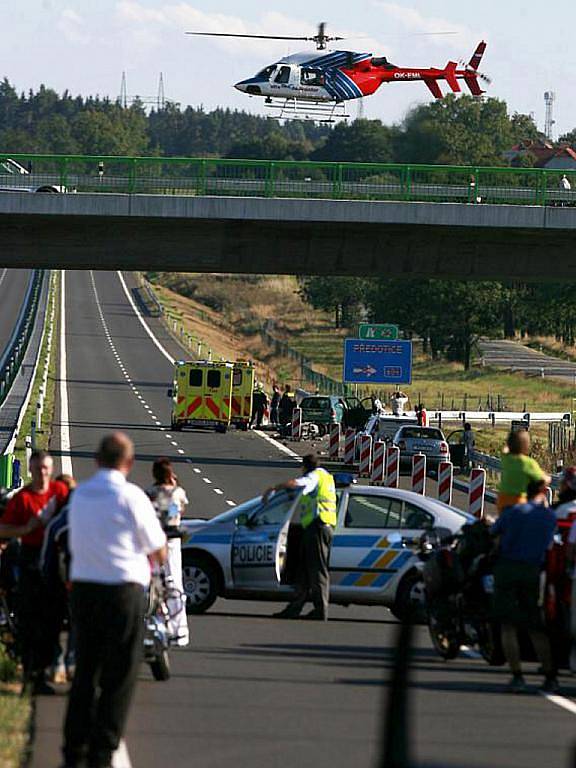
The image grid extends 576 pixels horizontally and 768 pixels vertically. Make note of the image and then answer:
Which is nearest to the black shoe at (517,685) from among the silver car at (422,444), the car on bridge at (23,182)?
the car on bridge at (23,182)

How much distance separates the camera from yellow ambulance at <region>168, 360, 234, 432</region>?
5744cm

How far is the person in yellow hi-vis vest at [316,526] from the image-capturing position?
58.2ft

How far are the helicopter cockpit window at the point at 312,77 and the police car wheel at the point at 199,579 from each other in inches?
1952

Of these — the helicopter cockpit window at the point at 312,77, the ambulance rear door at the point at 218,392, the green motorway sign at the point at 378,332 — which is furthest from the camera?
the helicopter cockpit window at the point at 312,77

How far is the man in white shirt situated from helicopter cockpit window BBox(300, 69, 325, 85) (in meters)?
57.9

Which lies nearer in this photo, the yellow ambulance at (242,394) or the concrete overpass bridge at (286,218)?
the concrete overpass bridge at (286,218)

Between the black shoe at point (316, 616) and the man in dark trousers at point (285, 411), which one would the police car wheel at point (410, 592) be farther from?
the man in dark trousers at point (285, 411)

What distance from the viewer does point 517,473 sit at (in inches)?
570

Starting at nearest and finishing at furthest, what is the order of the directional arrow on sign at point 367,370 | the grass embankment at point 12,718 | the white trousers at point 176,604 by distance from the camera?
1. the grass embankment at point 12,718
2. the white trousers at point 176,604
3. the directional arrow on sign at point 367,370

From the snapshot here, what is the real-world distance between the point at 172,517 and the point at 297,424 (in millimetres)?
44548

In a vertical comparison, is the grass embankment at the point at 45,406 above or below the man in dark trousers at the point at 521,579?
below

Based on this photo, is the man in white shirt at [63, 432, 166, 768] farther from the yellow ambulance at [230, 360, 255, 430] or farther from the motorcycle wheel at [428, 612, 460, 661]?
the yellow ambulance at [230, 360, 255, 430]

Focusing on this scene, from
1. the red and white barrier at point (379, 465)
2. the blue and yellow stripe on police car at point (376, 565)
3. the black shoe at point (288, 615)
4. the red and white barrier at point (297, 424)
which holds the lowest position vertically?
the red and white barrier at point (297, 424)

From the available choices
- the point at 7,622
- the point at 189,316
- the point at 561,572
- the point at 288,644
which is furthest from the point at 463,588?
the point at 189,316
